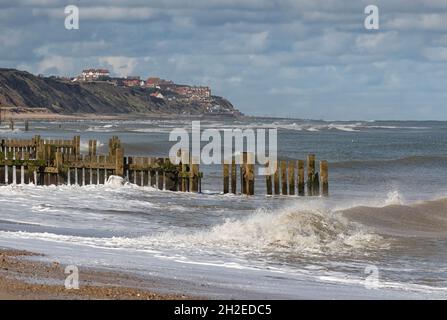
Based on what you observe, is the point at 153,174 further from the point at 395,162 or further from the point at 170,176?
the point at 395,162

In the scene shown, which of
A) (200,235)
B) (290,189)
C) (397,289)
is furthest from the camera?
(290,189)

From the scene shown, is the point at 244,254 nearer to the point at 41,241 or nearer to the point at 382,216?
the point at 41,241

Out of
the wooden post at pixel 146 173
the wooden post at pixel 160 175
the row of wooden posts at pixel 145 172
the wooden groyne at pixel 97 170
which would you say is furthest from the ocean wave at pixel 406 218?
the wooden post at pixel 146 173

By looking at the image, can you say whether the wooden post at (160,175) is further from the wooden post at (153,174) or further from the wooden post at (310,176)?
the wooden post at (310,176)

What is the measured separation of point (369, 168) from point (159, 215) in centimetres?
2745

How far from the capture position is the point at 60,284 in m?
11.3

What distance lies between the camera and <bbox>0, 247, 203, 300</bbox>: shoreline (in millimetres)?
10516

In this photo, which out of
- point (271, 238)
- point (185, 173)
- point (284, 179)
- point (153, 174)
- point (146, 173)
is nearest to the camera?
point (271, 238)

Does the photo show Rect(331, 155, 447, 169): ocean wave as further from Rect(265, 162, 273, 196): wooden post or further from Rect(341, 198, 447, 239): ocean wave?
Rect(341, 198, 447, 239): ocean wave

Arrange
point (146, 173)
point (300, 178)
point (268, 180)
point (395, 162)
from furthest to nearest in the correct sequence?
1. point (395, 162)
2. point (146, 173)
3. point (268, 180)
4. point (300, 178)

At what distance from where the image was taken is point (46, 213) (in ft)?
72.5

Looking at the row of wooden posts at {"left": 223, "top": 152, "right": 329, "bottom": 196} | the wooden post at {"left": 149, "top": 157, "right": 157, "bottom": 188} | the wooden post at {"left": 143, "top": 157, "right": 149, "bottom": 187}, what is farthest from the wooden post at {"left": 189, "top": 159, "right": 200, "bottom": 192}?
the wooden post at {"left": 143, "top": 157, "right": 149, "bottom": 187}

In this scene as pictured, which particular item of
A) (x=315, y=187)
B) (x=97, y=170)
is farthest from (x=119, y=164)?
(x=315, y=187)
